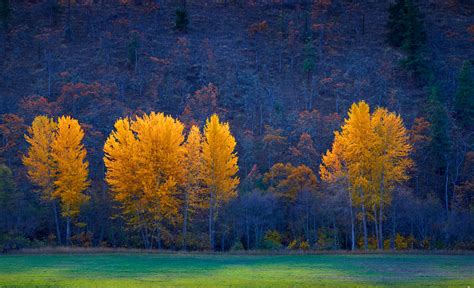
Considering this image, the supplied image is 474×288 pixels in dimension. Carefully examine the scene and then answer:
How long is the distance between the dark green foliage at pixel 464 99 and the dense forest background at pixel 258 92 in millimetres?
177

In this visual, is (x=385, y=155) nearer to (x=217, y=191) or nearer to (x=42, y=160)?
(x=217, y=191)

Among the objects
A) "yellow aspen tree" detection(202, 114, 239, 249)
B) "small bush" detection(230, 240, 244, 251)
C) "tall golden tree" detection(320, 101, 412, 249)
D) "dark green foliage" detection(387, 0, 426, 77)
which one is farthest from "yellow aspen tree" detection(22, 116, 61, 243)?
"dark green foliage" detection(387, 0, 426, 77)

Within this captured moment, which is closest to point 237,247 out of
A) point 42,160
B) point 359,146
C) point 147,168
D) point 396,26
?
point 147,168

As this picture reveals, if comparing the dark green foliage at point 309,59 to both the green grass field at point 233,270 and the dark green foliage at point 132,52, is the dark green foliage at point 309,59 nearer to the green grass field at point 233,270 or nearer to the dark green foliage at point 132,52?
the dark green foliage at point 132,52

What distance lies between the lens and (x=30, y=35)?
323 feet

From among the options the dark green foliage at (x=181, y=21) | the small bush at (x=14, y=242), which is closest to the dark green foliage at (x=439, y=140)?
the small bush at (x=14, y=242)

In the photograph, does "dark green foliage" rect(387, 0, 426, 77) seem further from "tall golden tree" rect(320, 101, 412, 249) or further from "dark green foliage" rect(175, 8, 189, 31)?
"tall golden tree" rect(320, 101, 412, 249)

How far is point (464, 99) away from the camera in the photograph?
75875 mm

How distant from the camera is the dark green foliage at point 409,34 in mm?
85938

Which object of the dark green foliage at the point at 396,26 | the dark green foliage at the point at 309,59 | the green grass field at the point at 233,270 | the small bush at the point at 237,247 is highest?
the dark green foliage at the point at 396,26

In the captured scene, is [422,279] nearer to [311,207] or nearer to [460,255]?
[460,255]

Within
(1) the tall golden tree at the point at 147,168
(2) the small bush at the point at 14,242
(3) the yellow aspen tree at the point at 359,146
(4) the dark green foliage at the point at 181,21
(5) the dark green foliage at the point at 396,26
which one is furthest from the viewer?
(4) the dark green foliage at the point at 181,21

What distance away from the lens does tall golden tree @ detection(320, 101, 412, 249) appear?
50969mm

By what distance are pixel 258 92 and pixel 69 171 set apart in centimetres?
3779
